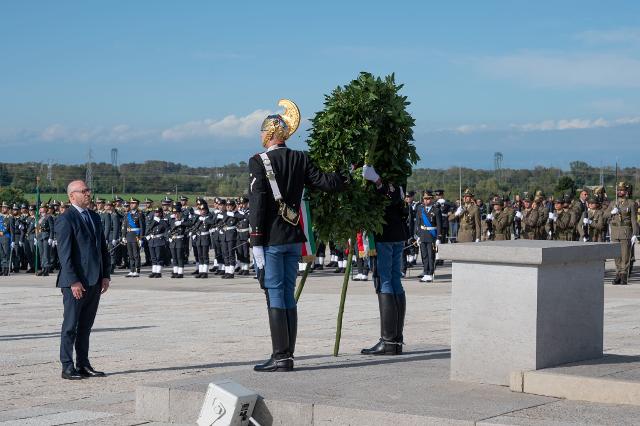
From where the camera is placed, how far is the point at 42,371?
10.0m

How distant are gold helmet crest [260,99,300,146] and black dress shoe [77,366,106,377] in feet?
8.49

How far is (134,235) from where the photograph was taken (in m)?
26.9

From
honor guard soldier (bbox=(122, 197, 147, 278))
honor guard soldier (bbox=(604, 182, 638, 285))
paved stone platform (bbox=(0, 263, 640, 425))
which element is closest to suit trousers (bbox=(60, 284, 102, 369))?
paved stone platform (bbox=(0, 263, 640, 425))

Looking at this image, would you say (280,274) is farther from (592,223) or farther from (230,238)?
(230,238)

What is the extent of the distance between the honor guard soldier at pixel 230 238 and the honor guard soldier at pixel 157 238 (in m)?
1.60

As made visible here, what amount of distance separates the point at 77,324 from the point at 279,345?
209cm

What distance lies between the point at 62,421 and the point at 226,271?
58.0 ft

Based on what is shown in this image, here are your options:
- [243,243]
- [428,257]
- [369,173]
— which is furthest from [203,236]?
[369,173]

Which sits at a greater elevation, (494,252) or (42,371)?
(494,252)

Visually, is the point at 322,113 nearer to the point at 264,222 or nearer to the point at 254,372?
the point at 264,222

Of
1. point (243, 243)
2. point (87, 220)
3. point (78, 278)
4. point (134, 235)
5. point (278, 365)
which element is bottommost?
point (278, 365)

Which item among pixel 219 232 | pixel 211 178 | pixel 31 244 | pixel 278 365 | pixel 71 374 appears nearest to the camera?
pixel 278 365

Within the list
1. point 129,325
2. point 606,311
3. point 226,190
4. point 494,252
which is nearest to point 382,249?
point 494,252

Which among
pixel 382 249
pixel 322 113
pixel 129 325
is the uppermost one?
pixel 322 113
